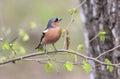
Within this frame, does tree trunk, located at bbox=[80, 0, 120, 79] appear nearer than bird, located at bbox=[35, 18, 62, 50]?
No

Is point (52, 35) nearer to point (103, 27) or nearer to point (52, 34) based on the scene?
point (52, 34)

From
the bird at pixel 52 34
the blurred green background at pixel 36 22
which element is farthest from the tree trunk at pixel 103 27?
the blurred green background at pixel 36 22

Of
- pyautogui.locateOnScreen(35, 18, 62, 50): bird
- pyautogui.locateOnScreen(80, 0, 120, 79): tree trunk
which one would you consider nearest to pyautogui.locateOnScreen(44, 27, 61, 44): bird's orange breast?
pyautogui.locateOnScreen(35, 18, 62, 50): bird

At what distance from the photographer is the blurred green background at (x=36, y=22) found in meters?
12.0

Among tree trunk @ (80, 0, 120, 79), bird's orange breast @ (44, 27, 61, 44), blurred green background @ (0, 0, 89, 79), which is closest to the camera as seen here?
bird's orange breast @ (44, 27, 61, 44)

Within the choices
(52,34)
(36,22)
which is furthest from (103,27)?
(36,22)

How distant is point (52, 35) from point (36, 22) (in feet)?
26.7

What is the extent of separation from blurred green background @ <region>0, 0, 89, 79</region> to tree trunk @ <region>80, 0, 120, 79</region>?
18.2 feet

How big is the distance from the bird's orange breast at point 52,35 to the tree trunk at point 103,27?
474 millimetres

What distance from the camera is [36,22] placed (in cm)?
1284

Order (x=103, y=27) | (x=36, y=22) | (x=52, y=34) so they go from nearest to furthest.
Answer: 1. (x=52, y=34)
2. (x=103, y=27)
3. (x=36, y=22)

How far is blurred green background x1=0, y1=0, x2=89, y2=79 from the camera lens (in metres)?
12.0

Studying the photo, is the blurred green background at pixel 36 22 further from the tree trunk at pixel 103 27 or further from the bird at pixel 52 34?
the bird at pixel 52 34

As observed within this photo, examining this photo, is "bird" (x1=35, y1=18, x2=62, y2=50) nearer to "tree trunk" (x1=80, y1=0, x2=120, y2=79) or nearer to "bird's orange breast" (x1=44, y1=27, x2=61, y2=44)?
"bird's orange breast" (x1=44, y1=27, x2=61, y2=44)
